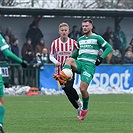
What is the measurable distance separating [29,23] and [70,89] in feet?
49.8

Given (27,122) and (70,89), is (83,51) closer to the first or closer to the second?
(70,89)

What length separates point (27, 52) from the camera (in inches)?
1062

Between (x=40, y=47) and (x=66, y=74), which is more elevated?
(x=66, y=74)

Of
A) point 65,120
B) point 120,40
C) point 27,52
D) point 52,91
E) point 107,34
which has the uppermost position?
point 107,34

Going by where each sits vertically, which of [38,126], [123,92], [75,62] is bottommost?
[123,92]

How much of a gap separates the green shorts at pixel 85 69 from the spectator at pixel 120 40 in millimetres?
15431

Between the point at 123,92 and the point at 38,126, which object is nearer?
the point at 38,126

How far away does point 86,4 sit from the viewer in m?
31.6

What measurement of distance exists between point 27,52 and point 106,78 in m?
3.43

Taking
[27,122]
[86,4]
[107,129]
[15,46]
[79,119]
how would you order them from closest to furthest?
[107,129]
[27,122]
[79,119]
[15,46]
[86,4]

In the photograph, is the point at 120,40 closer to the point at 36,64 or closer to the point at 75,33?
the point at 75,33

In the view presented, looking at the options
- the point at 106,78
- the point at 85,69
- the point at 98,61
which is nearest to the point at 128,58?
the point at 106,78

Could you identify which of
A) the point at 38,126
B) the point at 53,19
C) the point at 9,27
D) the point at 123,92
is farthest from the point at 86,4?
the point at 38,126

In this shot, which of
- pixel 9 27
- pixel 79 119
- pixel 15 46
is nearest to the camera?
pixel 79 119
